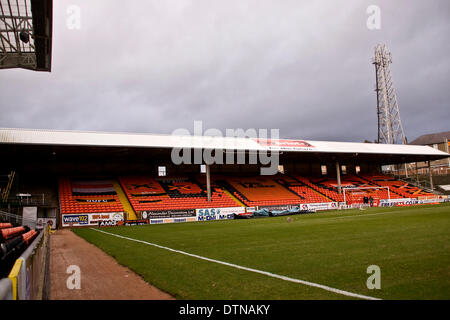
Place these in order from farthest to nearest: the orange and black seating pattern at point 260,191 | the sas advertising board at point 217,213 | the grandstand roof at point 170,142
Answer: the orange and black seating pattern at point 260,191 → the sas advertising board at point 217,213 → the grandstand roof at point 170,142

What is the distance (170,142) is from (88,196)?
978 centimetres

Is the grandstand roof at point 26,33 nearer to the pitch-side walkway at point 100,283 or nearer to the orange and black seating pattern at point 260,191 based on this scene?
the pitch-side walkway at point 100,283

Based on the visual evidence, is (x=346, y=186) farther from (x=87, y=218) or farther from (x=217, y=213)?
(x=87, y=218)

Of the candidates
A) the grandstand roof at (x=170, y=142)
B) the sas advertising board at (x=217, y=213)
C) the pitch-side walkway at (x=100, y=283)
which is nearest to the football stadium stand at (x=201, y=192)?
the sas advertising board at (x=217, y=213)

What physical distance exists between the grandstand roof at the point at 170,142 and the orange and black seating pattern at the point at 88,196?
571 cm

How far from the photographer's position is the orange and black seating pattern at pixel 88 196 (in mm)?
32125

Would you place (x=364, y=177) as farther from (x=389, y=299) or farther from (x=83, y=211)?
(x=389, y=299)

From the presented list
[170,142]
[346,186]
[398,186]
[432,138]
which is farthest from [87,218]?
[432,138]

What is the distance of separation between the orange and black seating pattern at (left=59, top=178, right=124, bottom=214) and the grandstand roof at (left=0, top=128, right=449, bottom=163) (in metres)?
5.71

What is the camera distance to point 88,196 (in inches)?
1383

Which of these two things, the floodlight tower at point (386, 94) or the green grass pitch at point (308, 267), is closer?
the green grass pitch at point (308, 267)

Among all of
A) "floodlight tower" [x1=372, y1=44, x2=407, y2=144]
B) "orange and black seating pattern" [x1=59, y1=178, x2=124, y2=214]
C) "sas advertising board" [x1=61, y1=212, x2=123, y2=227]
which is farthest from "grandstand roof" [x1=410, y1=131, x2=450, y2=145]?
"sas advertising board" [x1=61, y1=212, x2=123, y2=227]

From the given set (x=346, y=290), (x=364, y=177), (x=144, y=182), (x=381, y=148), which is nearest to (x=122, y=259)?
(x=346, y=290)

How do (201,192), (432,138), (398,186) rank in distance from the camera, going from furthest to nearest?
(432,138) → (398,186) → (201,192)
